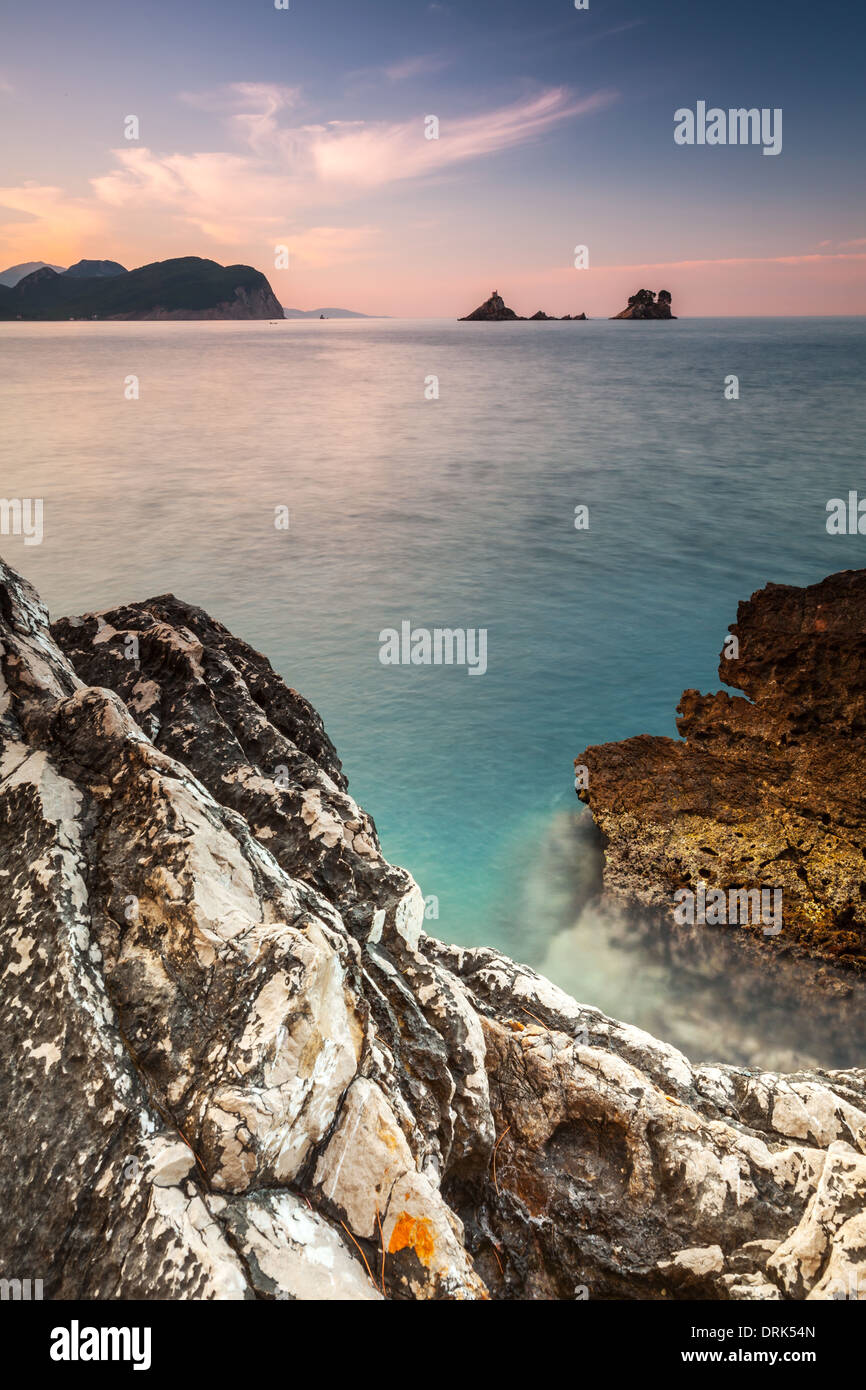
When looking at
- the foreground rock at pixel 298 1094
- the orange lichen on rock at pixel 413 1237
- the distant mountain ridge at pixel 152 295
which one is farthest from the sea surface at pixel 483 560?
the distant mountain ridge at pixel 152 295

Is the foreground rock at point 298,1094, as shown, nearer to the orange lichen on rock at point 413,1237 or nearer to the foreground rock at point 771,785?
the orange lichen on rock at point 413,1237

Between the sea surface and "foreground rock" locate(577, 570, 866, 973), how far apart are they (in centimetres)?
81

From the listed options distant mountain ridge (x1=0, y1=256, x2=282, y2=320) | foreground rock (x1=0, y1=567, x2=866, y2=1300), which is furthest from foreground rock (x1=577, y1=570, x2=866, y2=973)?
distant mountain ridge (x1=0, y1=256, x2=282, y2=320)

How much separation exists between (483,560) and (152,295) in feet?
577

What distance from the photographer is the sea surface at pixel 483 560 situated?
9242mm

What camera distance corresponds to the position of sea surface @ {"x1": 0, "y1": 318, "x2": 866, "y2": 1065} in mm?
9242

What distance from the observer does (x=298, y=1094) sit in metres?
2.81

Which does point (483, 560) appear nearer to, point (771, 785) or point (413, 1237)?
point (771, 785)

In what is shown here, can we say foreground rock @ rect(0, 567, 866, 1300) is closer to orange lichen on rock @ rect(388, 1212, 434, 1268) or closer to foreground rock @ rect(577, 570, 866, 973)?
orange lichen on rock @ rect(388, 1212, 434, 1268)

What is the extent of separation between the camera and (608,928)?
7.98 metres

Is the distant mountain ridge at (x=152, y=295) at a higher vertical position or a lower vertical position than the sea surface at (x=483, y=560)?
higher

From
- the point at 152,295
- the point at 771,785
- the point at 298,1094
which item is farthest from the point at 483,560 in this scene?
the point at 152,295

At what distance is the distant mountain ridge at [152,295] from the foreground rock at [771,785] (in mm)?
173259
